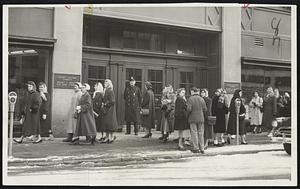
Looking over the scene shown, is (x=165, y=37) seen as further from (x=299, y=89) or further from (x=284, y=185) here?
(x=284, y=185)

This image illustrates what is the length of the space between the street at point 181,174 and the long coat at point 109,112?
0.68m

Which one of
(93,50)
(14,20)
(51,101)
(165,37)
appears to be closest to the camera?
(14,20)

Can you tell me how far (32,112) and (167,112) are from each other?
2.00 meters

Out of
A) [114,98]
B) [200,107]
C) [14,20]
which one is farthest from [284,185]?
[14,20]

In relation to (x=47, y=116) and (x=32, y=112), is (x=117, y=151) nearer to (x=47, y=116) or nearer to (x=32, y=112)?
(x=47, y=116)

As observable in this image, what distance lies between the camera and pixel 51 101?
691 centimetres

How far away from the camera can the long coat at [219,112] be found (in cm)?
722

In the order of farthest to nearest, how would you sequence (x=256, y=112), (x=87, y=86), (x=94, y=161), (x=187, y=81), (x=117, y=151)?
1. (x=187, y=81)
2. (x=256, y=112)
3. (x=87, y=86)
4. (x=117, y=151)
5. (x=94, y=161)

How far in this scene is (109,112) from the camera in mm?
7000

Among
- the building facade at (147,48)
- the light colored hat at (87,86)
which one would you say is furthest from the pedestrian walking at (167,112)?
the light colored hat at (87,86)

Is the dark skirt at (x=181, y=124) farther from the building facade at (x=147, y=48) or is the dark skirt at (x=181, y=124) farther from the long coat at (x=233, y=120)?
the long coat at (x=233, y=120)

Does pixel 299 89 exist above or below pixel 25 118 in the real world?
above

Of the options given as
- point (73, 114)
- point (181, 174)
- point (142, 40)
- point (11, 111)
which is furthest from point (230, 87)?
point (11, 111)

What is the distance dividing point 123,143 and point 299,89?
249cm
